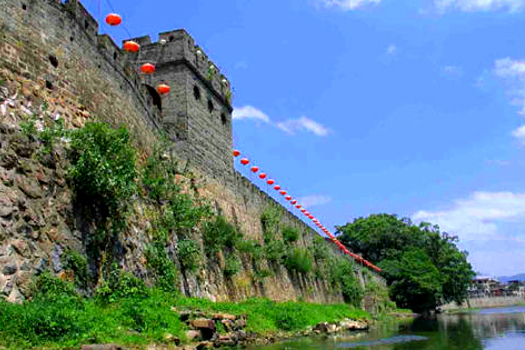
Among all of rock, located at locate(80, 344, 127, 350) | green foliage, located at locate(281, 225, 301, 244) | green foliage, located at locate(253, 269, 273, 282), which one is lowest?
rock, located at locate(80, 344, 127, 350)

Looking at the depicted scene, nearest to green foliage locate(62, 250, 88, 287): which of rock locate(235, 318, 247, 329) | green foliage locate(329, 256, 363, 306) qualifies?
rock locate(235, 318, 247, 329)

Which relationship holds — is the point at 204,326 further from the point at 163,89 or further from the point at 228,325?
the point at 163,89

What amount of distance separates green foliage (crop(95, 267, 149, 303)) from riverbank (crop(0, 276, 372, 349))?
0.02 meters

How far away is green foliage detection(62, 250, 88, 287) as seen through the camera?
7957 mm

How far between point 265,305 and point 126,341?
7.34 m

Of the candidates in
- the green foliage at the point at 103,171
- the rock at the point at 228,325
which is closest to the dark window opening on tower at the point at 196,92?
the green foliage at the point at 103,171

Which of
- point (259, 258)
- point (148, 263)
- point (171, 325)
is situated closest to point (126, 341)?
point (171, 325)

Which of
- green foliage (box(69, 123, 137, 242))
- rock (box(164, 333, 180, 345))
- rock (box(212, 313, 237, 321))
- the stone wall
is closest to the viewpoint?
the stone wall

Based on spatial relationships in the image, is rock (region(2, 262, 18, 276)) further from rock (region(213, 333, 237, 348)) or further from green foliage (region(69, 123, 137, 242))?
rock (region(213, 333, 237, 348))

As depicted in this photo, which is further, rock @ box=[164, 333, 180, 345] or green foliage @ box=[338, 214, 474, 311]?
green foliage @ box=[338, 214, 474, 311]

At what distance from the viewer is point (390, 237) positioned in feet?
172

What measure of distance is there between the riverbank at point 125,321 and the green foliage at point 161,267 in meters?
0.33

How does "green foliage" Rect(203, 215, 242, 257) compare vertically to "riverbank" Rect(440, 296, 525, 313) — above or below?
above

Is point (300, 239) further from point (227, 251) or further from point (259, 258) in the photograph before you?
point (227, 251)
